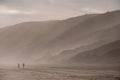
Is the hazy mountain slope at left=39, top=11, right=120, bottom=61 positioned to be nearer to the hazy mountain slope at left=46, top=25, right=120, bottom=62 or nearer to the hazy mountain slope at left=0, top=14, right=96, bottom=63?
the hazy mountain slope at left=46, top=25, right=120, bottom=62

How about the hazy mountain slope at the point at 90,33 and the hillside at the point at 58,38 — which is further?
the hazy mountain slope at the point at 90,33

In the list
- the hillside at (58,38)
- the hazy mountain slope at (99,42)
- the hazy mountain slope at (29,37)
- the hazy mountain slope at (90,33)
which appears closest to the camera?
the hazy mountain slope at (99,42)

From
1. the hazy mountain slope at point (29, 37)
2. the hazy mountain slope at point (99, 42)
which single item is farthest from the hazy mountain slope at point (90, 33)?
the hazy mountain slope at point (29, 37)

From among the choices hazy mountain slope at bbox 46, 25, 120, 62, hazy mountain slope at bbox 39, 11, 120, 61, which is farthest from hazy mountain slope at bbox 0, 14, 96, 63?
hazy mountain slope at bbox 46, 25, 120, 62

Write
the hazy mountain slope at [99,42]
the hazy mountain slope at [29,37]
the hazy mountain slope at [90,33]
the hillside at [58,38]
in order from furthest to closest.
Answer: the hazy mountain slope at [29,37], the hazy mountain slope at [90,33], the hillside at [58,38], the hazy mountain slope at [99,42]

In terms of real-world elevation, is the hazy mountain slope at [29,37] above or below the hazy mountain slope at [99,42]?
above

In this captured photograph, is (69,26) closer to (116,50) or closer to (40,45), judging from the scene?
(40,45)

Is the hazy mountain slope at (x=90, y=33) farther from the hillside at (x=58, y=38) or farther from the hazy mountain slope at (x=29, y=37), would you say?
the hazy mountain slope at (x=29, y=37)

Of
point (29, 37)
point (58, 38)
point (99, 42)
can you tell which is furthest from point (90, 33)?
point (29, 37)

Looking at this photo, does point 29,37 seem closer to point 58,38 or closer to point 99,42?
point 58,38

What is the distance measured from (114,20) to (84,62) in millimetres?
36604

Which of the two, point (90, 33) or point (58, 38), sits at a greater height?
point (58, 38)

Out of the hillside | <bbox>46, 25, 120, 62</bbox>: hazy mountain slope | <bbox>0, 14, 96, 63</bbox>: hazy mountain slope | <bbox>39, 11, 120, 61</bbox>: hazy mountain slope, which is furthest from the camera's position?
<bbox>0, 14, 96, 63</bbox>: hazy mountain slope

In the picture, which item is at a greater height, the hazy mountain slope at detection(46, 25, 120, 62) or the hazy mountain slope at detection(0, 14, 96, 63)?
the hazy mountain slope at detection(0, 14, 96, 63)
